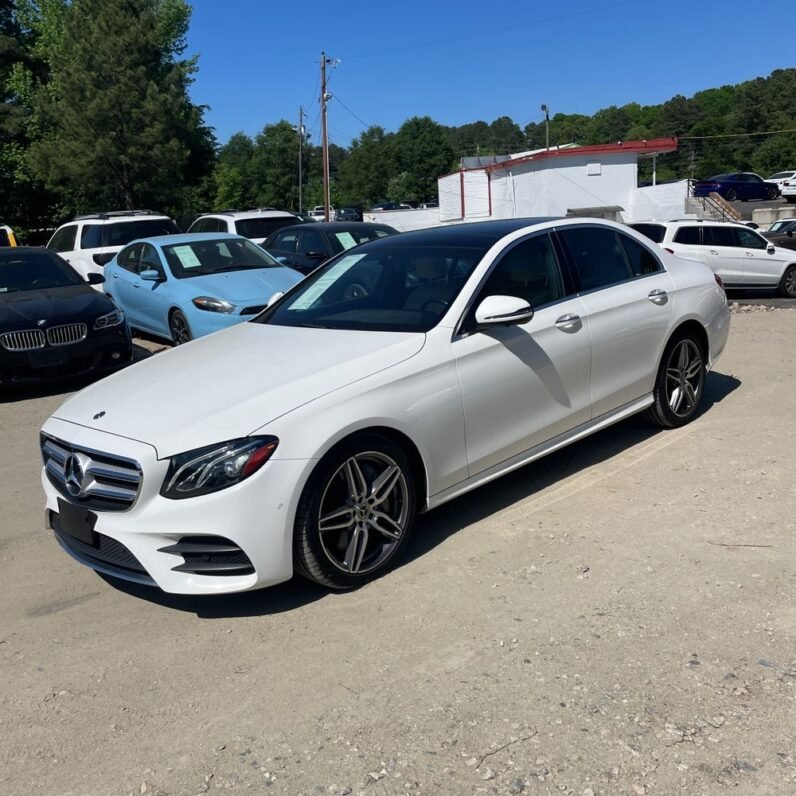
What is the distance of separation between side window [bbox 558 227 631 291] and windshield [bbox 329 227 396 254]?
23.5 ft

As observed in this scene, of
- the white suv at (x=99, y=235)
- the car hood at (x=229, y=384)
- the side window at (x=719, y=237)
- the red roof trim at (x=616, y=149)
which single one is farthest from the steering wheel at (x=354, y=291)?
the red roof trim at (x=616, y=149)

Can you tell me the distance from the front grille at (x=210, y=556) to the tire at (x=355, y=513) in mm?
249

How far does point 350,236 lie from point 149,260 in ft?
10.7

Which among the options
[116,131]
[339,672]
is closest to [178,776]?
[339,672]

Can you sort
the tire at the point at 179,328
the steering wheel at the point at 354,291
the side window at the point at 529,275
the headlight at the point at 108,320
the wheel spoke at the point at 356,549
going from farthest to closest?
the tire at the point at 179,328 → the headlight at the point at 108,320 → the steering wheel at the point at 354,291 → the side window at the point at 529,275 → the wheel spoke at the point at 356,549

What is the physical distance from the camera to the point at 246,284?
959 cm

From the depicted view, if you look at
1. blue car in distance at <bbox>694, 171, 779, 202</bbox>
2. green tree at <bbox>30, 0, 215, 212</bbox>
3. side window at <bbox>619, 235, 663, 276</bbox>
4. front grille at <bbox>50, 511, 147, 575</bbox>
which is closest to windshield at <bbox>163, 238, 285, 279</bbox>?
side window at <bbox>619, 235, 663, 276</bbox>

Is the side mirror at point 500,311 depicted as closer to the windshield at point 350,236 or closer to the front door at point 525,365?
the front door at point 525,365

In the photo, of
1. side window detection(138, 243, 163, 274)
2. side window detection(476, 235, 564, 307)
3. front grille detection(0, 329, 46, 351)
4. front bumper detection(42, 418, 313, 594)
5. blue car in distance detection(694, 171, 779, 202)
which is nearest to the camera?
front bumper detection(42, 418, 313, 594)

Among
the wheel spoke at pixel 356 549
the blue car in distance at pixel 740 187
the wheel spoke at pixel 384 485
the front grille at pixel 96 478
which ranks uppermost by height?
the blue car in distance at pixel 740 187

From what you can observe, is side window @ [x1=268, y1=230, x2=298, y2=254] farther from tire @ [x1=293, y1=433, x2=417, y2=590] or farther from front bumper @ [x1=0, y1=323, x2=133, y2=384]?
tire @ [x1=293, y1=433, x2=417, y2=590]

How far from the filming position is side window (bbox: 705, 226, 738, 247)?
1631 cm

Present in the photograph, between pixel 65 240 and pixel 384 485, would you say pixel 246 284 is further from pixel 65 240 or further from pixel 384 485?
pixel 65 240

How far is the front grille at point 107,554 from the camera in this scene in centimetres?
357
